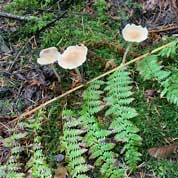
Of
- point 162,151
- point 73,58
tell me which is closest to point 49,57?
point 73,58

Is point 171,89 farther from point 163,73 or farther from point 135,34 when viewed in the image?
point 135,34

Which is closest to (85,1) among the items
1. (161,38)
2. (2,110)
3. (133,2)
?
(133,2)

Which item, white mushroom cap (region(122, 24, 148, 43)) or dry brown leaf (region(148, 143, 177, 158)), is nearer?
dry brown leaf (region(148, 143, 177, 158))

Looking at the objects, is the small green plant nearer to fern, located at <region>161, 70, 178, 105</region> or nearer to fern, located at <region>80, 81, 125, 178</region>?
fern, located at <region>161, 70, 178, 105</region>

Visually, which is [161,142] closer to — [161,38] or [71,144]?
[71,144]

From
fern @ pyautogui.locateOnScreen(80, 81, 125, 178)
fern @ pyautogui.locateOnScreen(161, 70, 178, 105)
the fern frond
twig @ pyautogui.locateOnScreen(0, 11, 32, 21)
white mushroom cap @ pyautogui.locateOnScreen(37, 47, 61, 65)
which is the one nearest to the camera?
fern @ pyautogui.locateOnScreen(80, 81, 125, 178)

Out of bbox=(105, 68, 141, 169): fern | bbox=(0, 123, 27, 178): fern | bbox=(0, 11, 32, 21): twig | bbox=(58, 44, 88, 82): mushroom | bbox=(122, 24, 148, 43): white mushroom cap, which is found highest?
bbox=(122, 24, 148, 43): white mushroom cap

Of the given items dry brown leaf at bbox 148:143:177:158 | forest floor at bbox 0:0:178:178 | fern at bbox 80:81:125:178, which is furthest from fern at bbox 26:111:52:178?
dry brown leaf at bbox 148:143:177:158

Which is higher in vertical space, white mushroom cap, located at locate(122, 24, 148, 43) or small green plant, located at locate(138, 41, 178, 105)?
white mushroom cap, located at locate(122, 24, 148, 43)
